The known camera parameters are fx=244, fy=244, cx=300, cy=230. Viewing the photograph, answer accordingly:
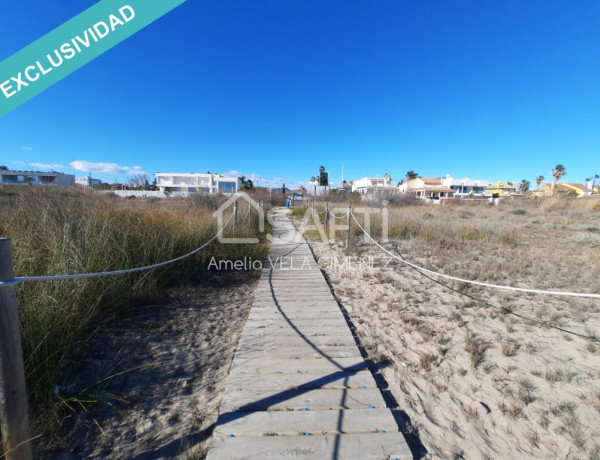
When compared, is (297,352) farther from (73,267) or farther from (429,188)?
(429,188)

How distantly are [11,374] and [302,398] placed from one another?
5.95ft

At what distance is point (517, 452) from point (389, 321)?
5.87 feet

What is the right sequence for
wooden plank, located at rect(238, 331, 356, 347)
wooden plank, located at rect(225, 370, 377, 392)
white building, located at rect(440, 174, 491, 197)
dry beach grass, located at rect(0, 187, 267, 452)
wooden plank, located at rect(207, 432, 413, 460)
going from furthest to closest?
white building, located at rect(440, 174, 491, 197), wooden plank, located at rect(238, 331, 356, 347), wooden plank, located at rect(225, 370, 377, 392), dry beach grass, located at rect(0, 187, 267, 452), wooden plank, located at rect(207, 432, 413, 460)

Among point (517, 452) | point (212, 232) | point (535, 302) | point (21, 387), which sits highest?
point (212, 232)

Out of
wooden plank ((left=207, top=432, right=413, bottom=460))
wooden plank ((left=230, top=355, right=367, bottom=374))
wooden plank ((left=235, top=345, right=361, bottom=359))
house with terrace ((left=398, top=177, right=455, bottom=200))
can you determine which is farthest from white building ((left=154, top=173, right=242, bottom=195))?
wooden plank ((left=207, top=432, right=413, bottom=460))

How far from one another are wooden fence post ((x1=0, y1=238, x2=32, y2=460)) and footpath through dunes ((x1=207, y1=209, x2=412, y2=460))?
98 centimetres

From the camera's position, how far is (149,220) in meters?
4.88

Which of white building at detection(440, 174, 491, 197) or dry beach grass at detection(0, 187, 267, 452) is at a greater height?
white building at detection(440, 174, 491, 197)

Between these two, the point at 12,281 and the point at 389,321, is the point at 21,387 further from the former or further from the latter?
the point at 389,321

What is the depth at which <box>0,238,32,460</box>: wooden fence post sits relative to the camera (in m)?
1.09

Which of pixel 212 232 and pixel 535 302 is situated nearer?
pixel 535 302

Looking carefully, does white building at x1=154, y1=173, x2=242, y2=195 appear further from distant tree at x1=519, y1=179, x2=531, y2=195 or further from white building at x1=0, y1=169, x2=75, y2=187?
distant tree at x1=519, y1=179, x2=531, y2=195

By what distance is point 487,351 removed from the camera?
2.74m

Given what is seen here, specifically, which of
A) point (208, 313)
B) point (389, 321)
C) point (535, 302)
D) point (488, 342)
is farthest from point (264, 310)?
point (535, 302)
